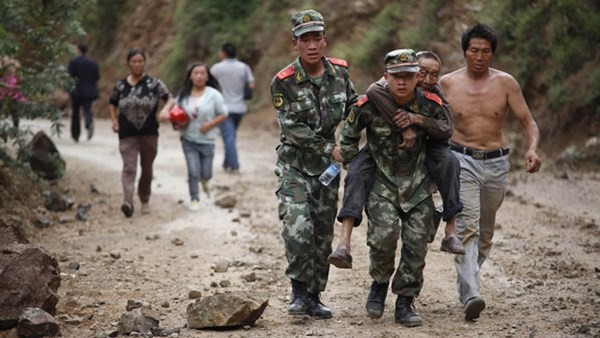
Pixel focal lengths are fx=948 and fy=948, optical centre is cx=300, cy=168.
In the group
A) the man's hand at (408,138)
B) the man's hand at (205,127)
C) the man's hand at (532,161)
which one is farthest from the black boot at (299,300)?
the man's hand at (205,127)

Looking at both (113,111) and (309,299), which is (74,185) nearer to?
(113,111)

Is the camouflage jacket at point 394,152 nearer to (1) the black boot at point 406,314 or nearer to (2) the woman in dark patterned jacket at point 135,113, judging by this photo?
(1) the black boot at point 406,314

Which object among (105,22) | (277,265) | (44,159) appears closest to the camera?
(277,265)

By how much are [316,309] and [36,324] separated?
188 centimetres

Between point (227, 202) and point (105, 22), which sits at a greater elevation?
point (105, 22)

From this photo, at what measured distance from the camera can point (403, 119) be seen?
616 centimetres

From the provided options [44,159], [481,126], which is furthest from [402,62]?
[44,159]

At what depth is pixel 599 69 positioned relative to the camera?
15.0m

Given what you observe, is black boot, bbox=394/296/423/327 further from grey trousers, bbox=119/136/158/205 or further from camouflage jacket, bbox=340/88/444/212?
grey trousers, bbox=119/136/158/205

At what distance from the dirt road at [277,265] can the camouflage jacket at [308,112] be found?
1.13 m

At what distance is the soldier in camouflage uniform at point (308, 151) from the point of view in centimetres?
647

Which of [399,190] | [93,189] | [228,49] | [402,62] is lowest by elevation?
[93,189]

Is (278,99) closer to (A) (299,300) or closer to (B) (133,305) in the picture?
(A) (299,300)

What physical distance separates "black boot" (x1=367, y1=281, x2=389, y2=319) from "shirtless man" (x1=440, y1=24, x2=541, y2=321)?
0.70m
